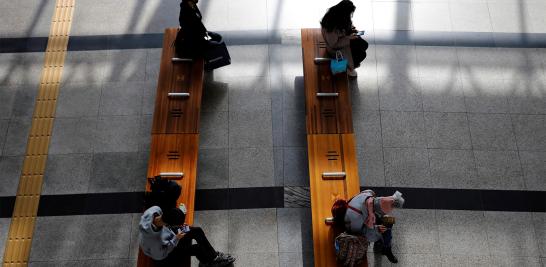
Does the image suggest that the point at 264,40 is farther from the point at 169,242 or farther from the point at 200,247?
the point at 169,242

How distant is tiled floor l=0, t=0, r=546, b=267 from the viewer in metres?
6.09

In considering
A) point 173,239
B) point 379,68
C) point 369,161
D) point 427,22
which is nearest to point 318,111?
point 369,161

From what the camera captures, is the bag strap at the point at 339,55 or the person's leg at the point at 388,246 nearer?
the person's leg at the point at 388,246

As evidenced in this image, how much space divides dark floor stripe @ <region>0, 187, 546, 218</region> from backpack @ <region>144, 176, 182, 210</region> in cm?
109

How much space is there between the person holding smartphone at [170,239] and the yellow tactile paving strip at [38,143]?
2.18 meters

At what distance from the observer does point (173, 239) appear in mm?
4980

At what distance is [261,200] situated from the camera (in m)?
6.33

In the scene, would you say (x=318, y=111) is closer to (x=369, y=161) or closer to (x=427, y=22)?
(x=369, y=161)

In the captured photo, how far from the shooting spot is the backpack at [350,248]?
5020 millimetres

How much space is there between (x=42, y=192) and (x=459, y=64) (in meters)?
6.56

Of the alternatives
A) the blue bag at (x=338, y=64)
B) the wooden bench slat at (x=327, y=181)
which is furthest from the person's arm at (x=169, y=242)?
the blue bag at (x=338, y=64)

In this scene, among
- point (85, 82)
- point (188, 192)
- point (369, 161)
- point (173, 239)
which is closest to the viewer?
point (173, 239)

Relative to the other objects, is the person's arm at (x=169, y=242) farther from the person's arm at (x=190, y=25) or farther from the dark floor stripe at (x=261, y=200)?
the person's arm at (x=190, y=25)

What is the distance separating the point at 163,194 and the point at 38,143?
9.04ft
